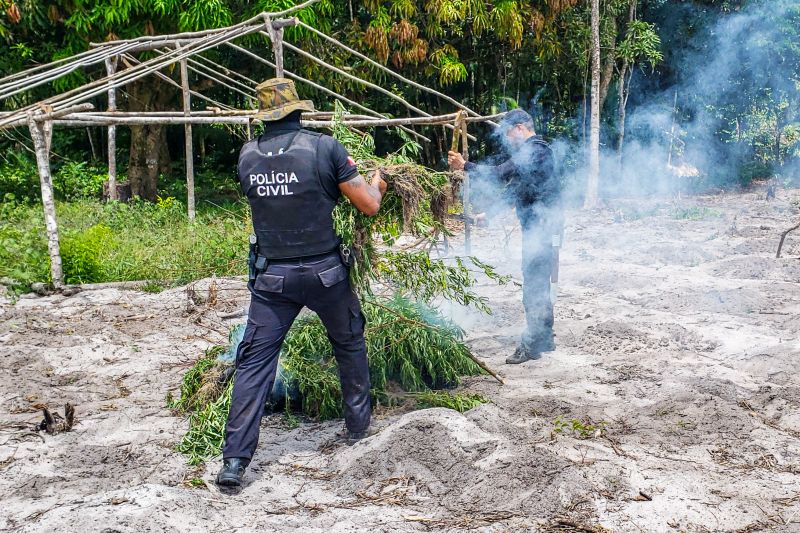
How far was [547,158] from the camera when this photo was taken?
629 cm

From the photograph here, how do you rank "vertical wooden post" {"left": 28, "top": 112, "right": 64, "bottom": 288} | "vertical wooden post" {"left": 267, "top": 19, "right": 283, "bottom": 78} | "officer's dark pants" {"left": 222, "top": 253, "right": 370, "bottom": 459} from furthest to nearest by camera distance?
"vertical wooden post" {"left": 267, "top": 19, "right": 283, "bottom": 78} < "vertical wooden post" {"left": 28, "top": 112, "right": 64, "bottom": 288} < "officer's dark pants" {"left": 222, "top": 253, "right": 370, "bottom": 459}

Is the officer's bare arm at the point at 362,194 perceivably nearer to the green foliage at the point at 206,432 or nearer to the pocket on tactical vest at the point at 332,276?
the pocket on tactical vest at the point at 332,276

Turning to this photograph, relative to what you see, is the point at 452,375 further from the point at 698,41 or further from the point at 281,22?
the point at 698,41

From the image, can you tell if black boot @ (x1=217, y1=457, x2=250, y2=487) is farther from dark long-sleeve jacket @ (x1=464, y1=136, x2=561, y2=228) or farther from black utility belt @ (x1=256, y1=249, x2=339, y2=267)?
dark long-sleeve jacket @ (x1=464, y1=136, x2=561, y2=228)

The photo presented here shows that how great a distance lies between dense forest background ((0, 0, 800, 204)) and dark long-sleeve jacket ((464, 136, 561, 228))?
24.2 feet

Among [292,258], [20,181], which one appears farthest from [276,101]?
[20,181]

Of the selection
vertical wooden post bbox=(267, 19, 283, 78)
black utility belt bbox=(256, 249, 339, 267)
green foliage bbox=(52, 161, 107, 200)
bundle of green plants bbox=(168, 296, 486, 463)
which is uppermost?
vertical wooden post bbox=(267, 19, 283, 78)

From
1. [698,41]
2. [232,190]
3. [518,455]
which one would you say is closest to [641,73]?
[698,41]

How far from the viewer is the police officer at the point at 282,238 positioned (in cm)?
434

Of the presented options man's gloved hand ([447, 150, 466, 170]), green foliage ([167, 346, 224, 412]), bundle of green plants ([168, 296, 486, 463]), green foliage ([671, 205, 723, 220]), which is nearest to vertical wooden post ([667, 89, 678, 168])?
green foliage ([671, 205, 723, 220])

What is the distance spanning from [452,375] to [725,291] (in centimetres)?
399

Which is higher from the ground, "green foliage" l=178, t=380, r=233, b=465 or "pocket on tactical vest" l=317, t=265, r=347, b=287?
"pocket on tactical vest" l=317, t=265, r=347, b=287

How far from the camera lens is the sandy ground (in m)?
3.87

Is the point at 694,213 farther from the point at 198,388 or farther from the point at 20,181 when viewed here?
the point at 20,181
